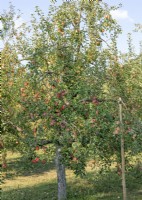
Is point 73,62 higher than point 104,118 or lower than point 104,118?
higher

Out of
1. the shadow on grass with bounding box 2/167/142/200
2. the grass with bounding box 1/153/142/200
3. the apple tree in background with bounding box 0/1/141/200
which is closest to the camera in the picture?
the apple tree in background with bounding box 0/1/141/200

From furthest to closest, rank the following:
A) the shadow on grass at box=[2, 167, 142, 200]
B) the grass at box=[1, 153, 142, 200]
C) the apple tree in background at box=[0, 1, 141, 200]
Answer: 1. the grass at box=[1, 153, 142, 200]
2. the shadow on grass at box=[2, 167, 142, 200]
3. the apple tree in background at box=[0, 1, 141, 200]

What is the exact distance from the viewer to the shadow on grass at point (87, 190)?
2133 cm

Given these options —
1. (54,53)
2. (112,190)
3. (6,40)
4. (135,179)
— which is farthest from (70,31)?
(135,179)

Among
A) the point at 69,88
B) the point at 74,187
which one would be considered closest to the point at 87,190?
the point at 74,187

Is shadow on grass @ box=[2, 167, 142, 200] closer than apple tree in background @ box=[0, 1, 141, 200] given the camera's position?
No

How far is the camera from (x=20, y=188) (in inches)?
1055

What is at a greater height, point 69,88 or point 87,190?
point 69,88

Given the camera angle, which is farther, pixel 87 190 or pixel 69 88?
pixel 87 190

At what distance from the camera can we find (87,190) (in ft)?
76.1

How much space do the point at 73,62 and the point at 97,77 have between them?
1.69m

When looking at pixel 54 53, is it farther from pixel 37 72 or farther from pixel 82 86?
pixel 82 86

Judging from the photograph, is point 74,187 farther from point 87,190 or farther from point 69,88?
point 69,88

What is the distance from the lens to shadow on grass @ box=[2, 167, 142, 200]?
A: 21328mm
